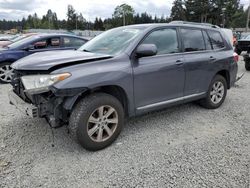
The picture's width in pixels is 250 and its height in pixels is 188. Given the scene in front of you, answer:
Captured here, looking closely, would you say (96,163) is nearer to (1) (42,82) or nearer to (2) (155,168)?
(2) (155,168)

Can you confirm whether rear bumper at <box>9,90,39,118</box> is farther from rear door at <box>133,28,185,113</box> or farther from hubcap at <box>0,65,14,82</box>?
hubcap at <box>0,65,14,82</box>

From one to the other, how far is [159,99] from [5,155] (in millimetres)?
2354

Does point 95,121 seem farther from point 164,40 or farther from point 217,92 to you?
point 217,92

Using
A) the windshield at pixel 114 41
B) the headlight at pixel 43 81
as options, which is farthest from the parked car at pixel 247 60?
the headlight at pixel 43 81

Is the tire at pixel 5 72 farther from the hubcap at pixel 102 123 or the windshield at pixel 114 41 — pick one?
the hubcap at pixel 102 123

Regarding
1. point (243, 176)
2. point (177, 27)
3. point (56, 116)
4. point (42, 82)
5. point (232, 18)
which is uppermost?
point (232, 18)

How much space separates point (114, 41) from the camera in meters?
3.77

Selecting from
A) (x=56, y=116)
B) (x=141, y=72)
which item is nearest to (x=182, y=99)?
(x=141, y=72)

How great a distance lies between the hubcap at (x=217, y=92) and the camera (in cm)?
475

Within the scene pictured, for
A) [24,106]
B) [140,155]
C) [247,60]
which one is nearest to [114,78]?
[140,155]

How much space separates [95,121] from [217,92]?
293cm

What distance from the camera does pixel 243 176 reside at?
8.65 feet

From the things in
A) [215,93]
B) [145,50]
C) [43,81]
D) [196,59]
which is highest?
[145,50]

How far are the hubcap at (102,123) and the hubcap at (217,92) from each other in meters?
2.46
